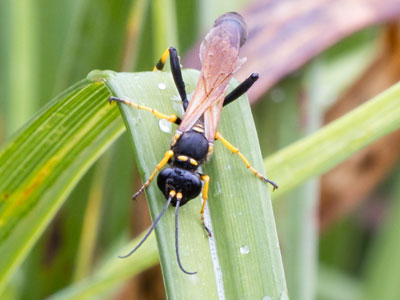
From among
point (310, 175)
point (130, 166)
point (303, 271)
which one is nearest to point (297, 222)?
point (303, 271)

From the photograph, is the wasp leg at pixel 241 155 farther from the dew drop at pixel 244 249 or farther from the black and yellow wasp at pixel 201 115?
the dew drop at pixel 244 249

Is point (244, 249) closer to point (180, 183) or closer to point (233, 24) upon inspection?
point (180, 183)

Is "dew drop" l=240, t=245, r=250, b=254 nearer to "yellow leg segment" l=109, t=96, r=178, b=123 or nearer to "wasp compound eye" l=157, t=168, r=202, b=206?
"wasp compound eye" l=157, t=168, r=202, b=206

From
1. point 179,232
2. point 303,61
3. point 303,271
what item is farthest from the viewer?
point 303,61

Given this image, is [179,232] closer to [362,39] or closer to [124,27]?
[124,27]

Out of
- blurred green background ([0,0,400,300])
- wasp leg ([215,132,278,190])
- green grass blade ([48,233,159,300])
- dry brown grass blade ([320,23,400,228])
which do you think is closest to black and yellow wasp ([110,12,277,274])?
wasp leg ([215,132,278,190])

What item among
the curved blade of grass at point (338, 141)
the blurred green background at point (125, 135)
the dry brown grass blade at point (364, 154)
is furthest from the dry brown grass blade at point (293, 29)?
the curved blade of grass at point (338, 141)
